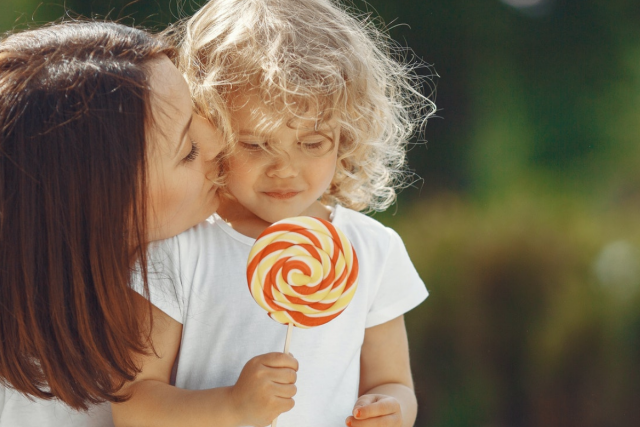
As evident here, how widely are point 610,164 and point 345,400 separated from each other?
1.51m

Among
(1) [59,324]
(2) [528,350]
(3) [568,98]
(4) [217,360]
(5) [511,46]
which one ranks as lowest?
(2) [528,350]

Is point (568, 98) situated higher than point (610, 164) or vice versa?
point (568, 98)

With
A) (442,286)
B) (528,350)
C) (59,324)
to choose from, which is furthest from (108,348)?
(528,350)

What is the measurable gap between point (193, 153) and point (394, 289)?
0.63 metres

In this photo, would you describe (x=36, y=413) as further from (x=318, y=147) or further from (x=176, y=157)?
(x=318, y=147)

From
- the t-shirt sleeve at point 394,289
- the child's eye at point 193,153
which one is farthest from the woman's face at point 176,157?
the t-shirt sleeve at point 394,289

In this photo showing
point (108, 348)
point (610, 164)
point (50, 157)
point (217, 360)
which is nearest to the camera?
point (50, 157)

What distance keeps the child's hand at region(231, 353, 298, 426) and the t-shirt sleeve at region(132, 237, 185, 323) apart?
10.6 inches

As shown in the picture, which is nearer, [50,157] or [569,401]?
[50,157]

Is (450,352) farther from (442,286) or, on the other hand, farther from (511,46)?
(511,46)

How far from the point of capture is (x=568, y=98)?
2.68 m

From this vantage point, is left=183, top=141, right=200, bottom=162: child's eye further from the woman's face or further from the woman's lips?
the woman's lips

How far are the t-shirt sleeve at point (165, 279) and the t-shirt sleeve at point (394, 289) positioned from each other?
1.59ft

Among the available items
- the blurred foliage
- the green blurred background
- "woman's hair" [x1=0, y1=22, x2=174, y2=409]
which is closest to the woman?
"woman's hair" [x1=0, y1=22, x2=174, y2=409]
